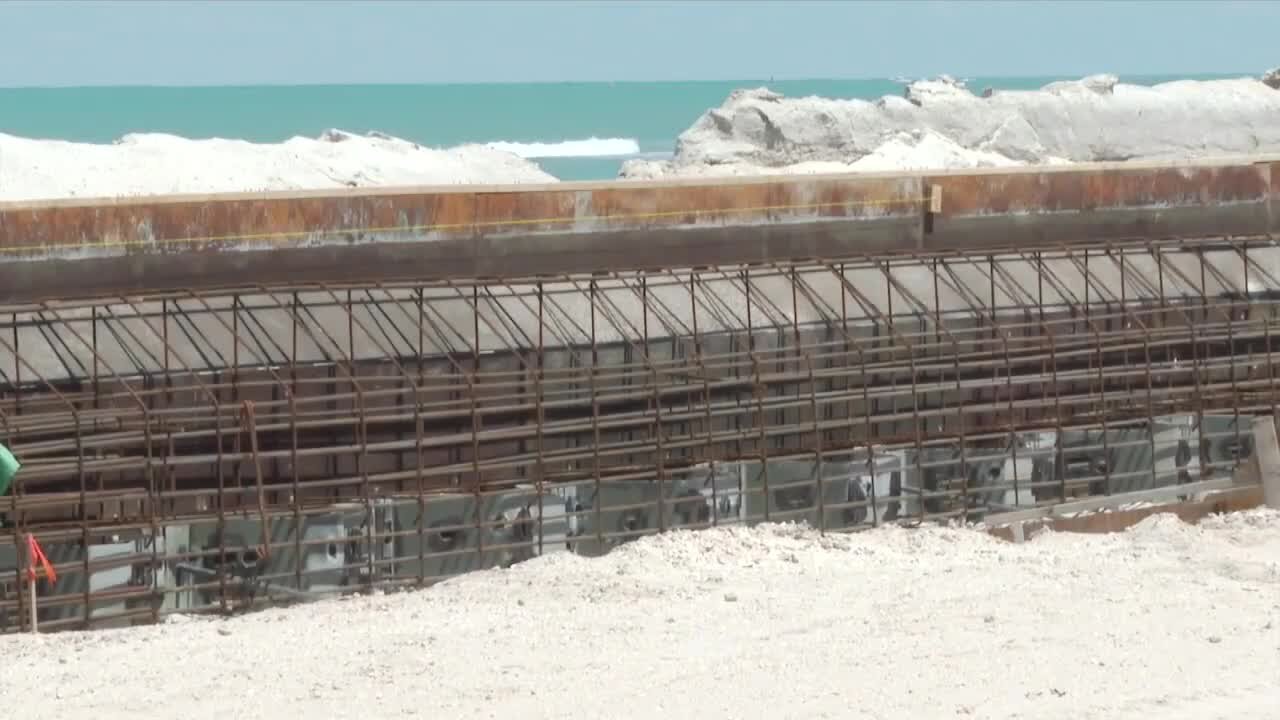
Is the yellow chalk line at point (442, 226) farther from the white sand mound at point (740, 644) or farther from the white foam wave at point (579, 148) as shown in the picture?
the white foam wave at point (579, 148)

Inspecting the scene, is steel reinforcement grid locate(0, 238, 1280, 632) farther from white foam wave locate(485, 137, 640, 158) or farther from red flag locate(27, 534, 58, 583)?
white foam wave locate(485, 137, 640, 158)

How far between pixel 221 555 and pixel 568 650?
155 inches

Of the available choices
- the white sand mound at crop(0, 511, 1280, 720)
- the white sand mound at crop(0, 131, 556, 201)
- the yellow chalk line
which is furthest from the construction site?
the white sand mound at crop(0, 131, 556, 201)

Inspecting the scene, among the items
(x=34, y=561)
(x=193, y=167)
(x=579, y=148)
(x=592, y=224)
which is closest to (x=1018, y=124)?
(x=193, y=167)

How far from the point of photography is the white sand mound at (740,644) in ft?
39.0

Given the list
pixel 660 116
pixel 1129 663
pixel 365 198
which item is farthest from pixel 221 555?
pixel 660 116

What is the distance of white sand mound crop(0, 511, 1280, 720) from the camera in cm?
1188

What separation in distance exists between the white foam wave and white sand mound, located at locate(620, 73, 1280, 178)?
223 feet

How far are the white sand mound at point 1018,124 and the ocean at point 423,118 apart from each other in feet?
168

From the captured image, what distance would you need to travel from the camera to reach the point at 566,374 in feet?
64.0

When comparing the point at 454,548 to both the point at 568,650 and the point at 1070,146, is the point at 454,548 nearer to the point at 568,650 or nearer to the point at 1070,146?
the point at 568,650

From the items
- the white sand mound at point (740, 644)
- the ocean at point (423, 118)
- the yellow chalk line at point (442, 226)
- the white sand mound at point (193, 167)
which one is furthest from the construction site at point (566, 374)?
the ocean at point (423, 118)

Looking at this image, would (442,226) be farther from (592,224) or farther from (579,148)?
(579,148)

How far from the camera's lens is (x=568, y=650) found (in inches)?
525
